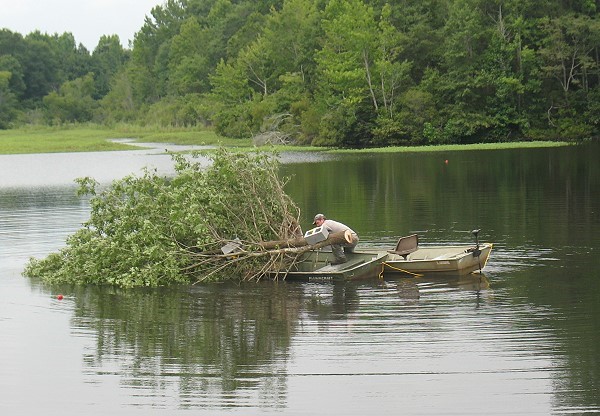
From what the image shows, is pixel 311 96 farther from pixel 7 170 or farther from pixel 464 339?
pixel 464 339

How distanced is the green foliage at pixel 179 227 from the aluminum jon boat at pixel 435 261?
111 inches

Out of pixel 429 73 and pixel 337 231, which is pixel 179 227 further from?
pixel 429 73

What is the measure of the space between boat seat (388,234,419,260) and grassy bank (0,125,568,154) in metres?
51.4

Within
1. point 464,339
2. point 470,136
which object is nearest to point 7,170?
point 470,136

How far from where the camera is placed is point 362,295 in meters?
24.1

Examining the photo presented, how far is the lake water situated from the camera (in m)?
16.1

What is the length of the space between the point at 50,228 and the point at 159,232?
12.3 metres

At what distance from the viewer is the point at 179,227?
1043 inches

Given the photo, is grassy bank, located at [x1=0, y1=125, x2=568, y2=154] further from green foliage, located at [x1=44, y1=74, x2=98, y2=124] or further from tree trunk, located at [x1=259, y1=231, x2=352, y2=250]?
tree trunk, located at [x1=259, y1=231, x2=352, y2=250]

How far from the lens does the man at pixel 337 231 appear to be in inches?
1004

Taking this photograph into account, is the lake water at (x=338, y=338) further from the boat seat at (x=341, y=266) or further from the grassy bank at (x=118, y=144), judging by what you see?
the grassy bank at (x=118, y=144)

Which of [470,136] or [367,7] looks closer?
[470,136]

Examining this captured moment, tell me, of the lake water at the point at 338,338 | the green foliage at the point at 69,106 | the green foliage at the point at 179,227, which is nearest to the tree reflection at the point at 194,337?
the lake water at the point at 338,338

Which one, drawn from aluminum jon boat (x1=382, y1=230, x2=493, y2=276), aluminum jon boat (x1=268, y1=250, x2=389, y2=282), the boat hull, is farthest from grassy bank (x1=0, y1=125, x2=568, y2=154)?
the boat hull
